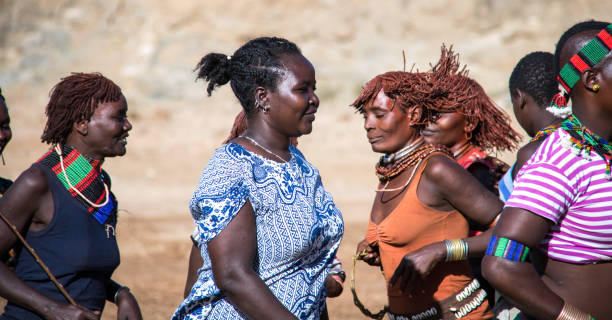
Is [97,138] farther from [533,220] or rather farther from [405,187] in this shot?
[533,220]

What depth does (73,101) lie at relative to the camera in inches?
144

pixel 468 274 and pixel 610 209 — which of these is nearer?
pixel 610 209

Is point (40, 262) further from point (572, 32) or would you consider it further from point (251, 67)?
point (572, 32)

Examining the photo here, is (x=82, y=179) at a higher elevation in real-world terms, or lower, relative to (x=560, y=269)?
higher

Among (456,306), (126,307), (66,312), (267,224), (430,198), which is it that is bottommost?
(456,306)

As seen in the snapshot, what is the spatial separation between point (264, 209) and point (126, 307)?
126cm

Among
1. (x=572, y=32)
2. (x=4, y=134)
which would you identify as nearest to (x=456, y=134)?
(x=572, y=32)

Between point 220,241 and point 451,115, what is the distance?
7.67ft

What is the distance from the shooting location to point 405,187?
3.64m

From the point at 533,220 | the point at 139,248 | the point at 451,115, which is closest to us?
the point at 533,220

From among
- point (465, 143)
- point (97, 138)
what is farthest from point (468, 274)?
point (97, 138)

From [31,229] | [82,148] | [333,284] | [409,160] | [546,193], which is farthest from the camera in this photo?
[409,160]

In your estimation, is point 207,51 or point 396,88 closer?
point 396,88

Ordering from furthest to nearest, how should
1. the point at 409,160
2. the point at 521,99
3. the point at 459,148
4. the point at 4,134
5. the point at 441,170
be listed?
the point at 459,148 → the point at 521,99 → the point at 4,134 → the point at 409,160 → the point at 441,170
